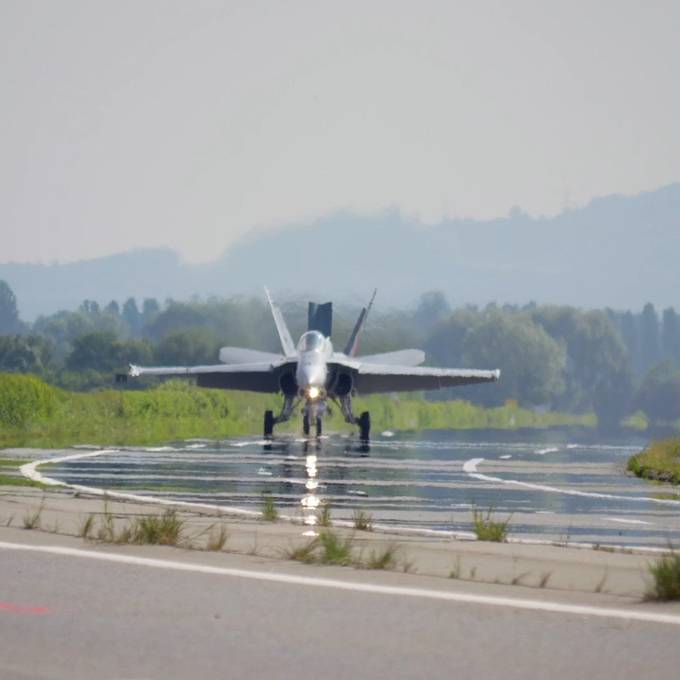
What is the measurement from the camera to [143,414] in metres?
50.1

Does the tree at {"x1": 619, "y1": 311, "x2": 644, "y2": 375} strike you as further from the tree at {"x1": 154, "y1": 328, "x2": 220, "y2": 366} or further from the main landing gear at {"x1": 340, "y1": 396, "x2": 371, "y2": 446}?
the main landing gear at {"x1": 340, "y1": 396, "x2": 371, "y2": 446}

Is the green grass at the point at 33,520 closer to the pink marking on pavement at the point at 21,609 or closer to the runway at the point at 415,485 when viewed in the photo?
the runway at the point at 415,485

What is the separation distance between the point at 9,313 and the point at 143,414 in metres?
66.2

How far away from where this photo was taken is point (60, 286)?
441 feet

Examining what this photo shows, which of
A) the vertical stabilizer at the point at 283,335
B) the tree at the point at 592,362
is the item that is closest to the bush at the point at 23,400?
the vertical stabilizer at the point at 283,335

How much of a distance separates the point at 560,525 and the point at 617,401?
74880 millimetres

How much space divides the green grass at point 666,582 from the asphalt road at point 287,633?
233 mm

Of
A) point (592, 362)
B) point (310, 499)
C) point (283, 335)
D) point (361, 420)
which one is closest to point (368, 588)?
point (310, 499)

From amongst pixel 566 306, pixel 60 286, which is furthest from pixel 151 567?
pixel 60 286

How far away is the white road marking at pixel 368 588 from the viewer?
9391 mm

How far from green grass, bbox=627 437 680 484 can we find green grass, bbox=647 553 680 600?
639 inches

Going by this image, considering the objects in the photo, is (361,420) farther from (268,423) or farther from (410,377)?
(410,377)

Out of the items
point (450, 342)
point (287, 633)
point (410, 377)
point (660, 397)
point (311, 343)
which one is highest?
point (450, 342)

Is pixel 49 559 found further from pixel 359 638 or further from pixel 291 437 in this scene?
pixel 291 437
